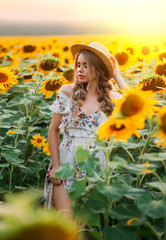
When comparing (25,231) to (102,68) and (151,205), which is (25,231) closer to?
(151,205)

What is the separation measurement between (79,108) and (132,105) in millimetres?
1209

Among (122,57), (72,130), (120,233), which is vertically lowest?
(120,233)

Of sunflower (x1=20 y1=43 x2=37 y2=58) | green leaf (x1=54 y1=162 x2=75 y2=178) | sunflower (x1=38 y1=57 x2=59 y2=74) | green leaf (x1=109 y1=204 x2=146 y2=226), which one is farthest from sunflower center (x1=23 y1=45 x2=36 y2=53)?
green leaf (x1=109 y1=204 x2=146 y2=226)

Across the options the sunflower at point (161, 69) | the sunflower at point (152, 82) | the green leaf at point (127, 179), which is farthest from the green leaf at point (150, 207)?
the sunflower at point (161, 69)

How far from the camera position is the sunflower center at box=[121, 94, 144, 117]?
135 centimetres

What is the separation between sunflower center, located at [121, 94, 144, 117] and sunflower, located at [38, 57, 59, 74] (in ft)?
7.54

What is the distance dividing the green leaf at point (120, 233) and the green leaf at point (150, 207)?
0.14 metres

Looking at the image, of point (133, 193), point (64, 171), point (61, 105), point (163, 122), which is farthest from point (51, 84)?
point (163, 122)

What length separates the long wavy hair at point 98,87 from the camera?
254cm

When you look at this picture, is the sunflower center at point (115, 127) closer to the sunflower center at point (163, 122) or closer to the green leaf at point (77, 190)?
the sunflower center at point (163, 122)

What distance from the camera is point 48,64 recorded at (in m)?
3.66

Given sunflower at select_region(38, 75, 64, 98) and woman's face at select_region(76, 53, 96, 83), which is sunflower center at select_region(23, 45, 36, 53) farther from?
woman's face at select_region(76, 53, 96, 83)

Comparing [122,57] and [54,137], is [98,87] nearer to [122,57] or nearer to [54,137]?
[54,137]

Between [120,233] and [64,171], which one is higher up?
[64,171]
